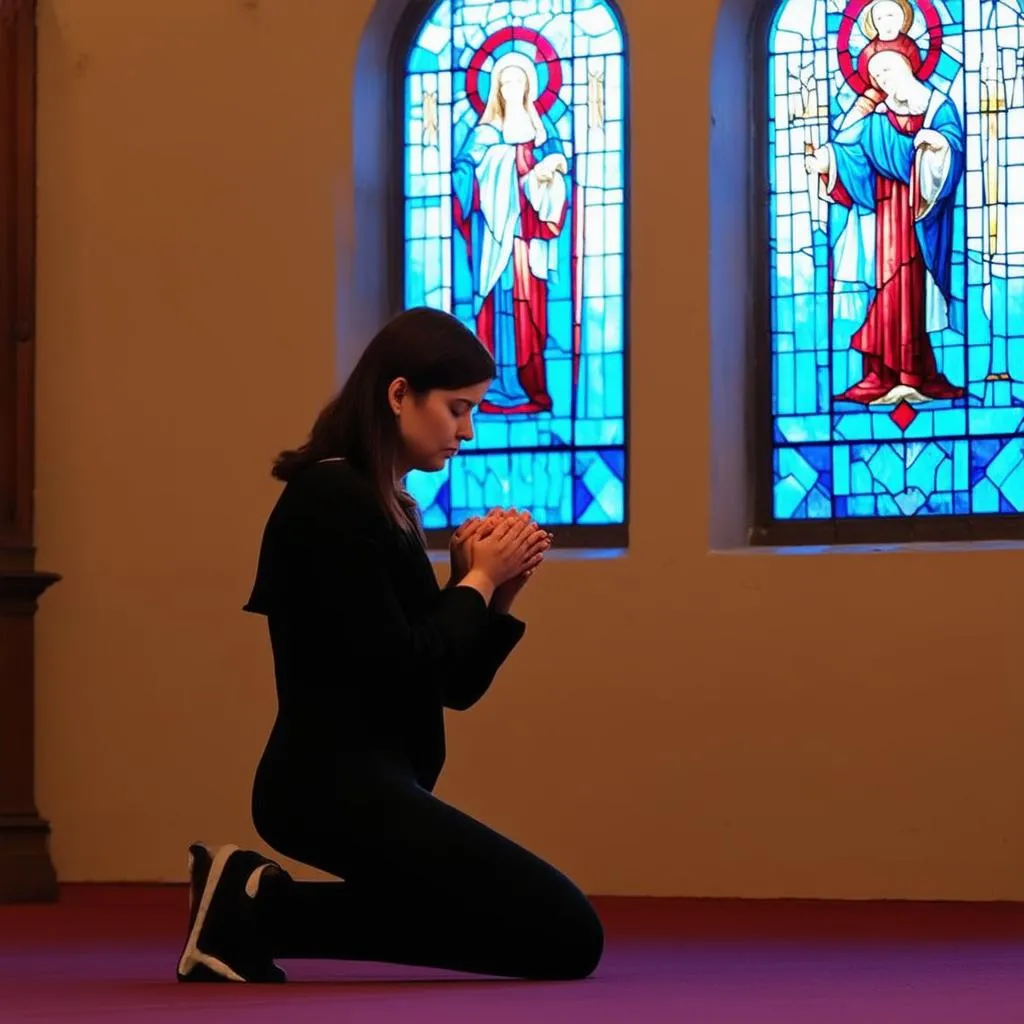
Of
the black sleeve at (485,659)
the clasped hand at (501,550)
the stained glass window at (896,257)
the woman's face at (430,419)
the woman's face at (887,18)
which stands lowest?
the black sleeve at (485,659)

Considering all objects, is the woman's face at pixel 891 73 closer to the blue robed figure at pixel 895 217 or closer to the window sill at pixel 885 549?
the blue robed figure at pixel 895 217

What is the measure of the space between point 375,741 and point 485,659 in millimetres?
266

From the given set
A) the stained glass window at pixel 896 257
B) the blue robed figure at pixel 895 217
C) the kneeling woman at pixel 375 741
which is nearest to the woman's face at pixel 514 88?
the stained glass window at pixel 896 257

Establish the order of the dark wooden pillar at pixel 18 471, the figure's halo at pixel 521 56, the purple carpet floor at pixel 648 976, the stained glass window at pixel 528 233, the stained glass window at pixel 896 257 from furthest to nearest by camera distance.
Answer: the figure's halo at pixel 521 56
the stained glass window at pixel 528 233
the dark wooden pillar at pixel 18 471
the stained glass window at pixel 896 257
the purple carpet floor at pixel 648 976

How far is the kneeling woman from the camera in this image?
11.8 feet

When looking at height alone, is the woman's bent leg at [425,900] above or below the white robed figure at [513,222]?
below

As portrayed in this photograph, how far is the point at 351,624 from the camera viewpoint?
11.8 feet

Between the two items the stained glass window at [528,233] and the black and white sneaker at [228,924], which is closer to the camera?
the black and white sneaker at [228,924]

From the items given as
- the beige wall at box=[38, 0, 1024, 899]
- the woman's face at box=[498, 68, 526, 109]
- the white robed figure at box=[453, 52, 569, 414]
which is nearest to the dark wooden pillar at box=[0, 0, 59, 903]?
the beige wall at box=[38, 0, 1024, 899]

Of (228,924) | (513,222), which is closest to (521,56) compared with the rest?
(513,222)

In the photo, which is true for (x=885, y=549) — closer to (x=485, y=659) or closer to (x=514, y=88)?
(x=514, y=88)

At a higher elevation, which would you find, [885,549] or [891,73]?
[891,73]

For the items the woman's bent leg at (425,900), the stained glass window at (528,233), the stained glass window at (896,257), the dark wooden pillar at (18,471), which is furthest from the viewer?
the stained glass window at (528,233)

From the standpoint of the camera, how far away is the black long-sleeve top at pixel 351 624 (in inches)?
142
